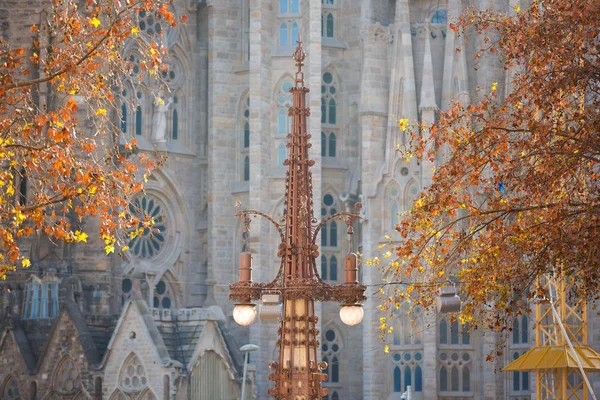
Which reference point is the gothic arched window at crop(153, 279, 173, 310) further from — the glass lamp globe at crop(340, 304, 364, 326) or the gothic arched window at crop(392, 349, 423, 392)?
the glass lamp globe at crop(340, 304, 364, 326)

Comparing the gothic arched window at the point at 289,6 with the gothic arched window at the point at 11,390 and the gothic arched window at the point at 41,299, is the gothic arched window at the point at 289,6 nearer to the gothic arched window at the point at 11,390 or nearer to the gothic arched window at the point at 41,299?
the gothic arched window at the point at 41,299

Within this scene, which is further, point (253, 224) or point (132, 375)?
point (253, 224)

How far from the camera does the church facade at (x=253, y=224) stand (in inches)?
1805

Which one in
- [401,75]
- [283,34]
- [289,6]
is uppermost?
[289,6]

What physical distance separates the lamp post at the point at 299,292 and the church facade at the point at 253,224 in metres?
22.0

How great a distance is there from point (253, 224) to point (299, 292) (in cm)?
2898

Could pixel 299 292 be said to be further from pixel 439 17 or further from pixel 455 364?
pixel 439 17

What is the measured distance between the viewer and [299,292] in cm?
2159

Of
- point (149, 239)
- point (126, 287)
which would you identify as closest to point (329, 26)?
point (149, 239)

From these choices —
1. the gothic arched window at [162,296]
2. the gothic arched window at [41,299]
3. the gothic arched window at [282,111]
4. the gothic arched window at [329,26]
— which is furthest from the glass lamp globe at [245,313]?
the gothic arched window at [329,26]

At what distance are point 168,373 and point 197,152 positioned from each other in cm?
1218

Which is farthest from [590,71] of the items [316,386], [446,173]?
[316,386]

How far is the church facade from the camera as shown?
45.8 meters

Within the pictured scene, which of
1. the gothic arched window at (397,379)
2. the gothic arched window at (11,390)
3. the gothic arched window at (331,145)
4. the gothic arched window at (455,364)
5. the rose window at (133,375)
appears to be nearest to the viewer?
the rose window at (133,375)
